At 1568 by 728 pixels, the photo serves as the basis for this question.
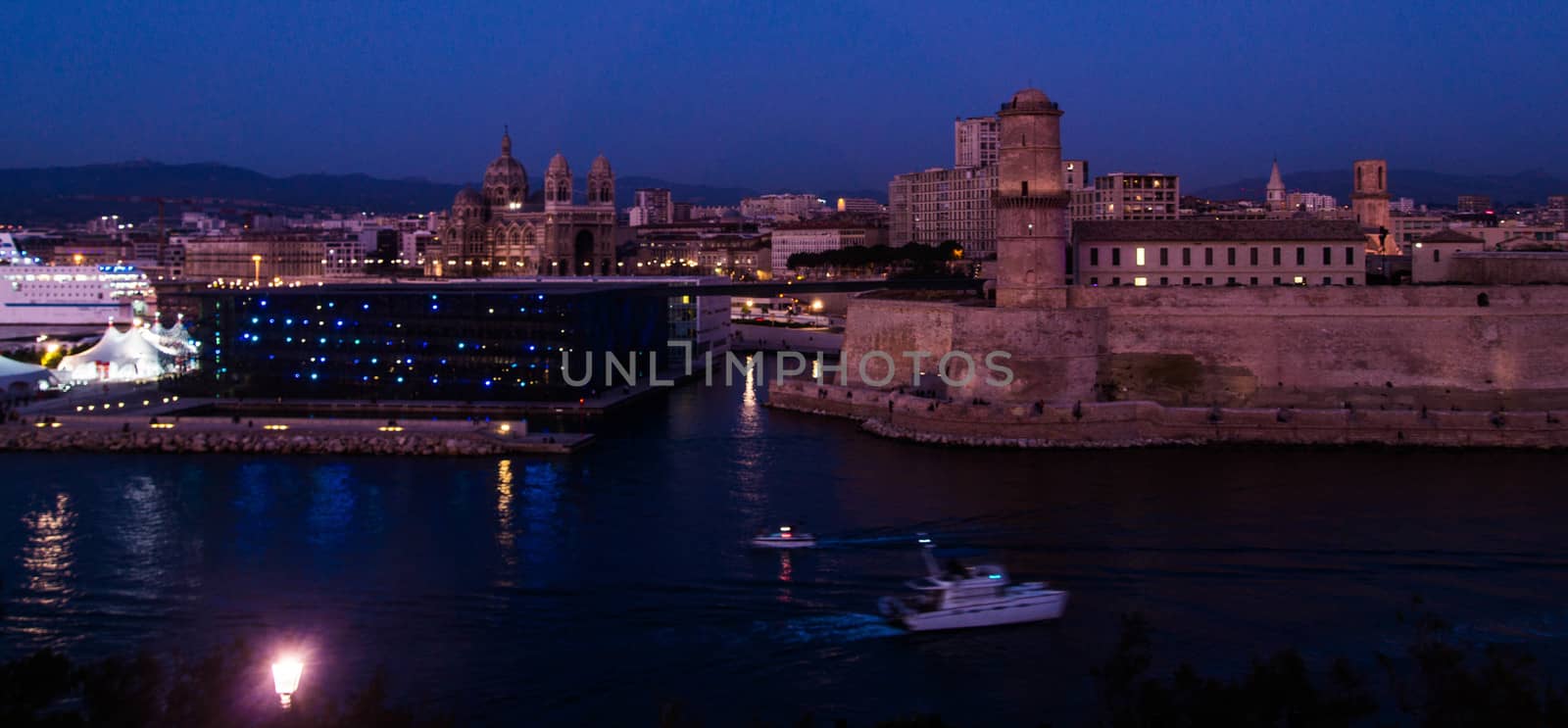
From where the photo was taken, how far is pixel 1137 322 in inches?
656

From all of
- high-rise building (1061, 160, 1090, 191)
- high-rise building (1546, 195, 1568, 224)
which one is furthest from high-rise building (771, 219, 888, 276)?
high-rise building (1546, 195, 1568, 224)

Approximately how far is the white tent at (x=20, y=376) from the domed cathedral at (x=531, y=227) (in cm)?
1472

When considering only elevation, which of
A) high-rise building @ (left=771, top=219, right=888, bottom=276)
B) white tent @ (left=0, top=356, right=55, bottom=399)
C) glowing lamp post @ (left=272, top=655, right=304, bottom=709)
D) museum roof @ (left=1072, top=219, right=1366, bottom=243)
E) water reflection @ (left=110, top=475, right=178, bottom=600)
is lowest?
glowing lamp post @ (left=272, top=655, right=304, bottom=709)

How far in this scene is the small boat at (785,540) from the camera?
1051 centimetres

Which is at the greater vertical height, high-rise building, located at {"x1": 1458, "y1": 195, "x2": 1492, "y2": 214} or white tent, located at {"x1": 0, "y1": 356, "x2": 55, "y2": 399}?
high-rise building, located at {"x1": 1458, "y1": 195, "x2": 1492, "y2": 214}

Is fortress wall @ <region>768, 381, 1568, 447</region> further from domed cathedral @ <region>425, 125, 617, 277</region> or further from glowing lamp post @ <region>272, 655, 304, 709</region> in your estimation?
domed cathedral @ <region>425, 125, 617, 277</region>

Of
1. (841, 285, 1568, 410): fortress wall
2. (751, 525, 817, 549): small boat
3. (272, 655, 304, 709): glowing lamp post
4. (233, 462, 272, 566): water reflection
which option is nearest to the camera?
(272, 655, 304, 709): glowing lamp post

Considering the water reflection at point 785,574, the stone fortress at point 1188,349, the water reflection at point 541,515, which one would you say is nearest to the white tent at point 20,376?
the water reflection at point 541,515

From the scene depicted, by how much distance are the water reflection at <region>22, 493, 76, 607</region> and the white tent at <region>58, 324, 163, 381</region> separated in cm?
884

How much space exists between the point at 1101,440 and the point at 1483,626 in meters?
6.42

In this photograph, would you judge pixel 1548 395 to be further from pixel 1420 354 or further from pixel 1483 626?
pixel 1483 626

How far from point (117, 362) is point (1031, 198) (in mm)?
13569

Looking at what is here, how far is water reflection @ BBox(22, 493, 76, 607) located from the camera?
31.2ft

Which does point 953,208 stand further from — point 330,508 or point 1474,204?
point 330,508
